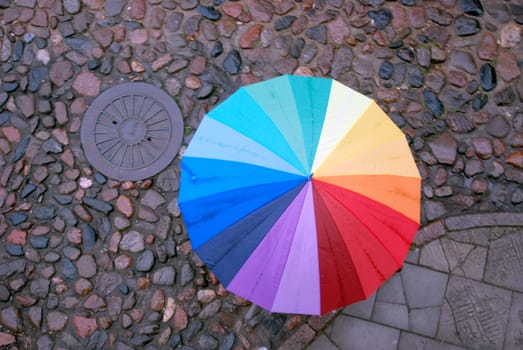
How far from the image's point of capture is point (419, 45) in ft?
18.1

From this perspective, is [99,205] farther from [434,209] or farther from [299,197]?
[434,209]

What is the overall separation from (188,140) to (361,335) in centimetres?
222

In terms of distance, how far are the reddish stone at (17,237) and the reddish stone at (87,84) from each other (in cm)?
135

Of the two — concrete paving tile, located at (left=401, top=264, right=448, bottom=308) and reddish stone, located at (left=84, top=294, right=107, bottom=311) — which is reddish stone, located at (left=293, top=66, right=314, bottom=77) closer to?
concrete paving tile, located at (left=401, top=264, right=448, bottom=308)

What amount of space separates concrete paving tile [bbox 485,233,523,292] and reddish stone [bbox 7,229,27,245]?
389 cm

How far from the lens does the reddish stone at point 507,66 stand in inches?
214

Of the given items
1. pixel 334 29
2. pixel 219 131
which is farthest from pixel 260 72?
pixel 219 131

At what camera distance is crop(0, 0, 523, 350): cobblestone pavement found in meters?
4.83

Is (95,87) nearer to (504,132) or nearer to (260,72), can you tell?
(260,72)

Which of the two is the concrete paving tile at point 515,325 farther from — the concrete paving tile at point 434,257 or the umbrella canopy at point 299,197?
the umbrella canopy at point 299,197

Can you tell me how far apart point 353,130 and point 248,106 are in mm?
680

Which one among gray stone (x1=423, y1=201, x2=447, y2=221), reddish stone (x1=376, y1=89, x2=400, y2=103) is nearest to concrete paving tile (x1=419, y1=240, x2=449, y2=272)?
gray stone (x1=423, y1=201, x2=447, y2=221)

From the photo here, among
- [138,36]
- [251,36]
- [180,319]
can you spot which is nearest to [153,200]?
[180,319]

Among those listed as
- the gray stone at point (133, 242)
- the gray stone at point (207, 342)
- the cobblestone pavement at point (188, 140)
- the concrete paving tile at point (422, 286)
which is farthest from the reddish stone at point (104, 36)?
the concrete paving tile at point (422, 286)
